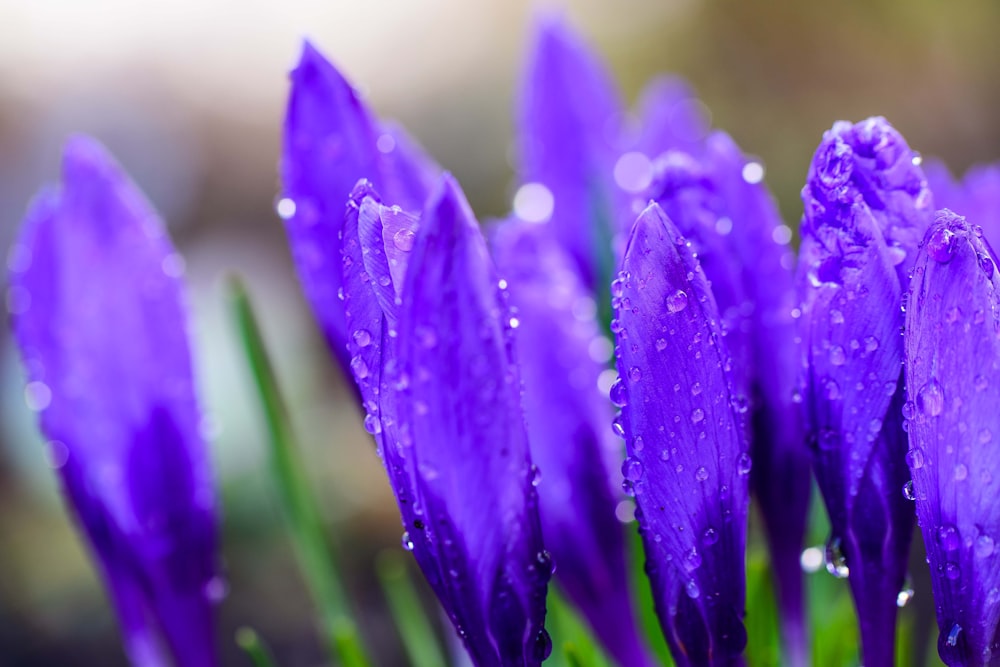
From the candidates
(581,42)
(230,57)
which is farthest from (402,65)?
(581,42)

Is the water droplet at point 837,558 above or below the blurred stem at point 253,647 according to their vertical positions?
below

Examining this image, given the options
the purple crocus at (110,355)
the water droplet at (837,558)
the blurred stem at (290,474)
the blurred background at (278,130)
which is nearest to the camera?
the water droplet at (837,558)

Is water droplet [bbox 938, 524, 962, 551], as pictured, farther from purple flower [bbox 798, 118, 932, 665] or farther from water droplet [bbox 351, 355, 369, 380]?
water droplet [bbox 351, 355, 369, 380]

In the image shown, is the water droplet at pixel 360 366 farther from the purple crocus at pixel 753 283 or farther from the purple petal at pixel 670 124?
the purple petal at pixel 670 124

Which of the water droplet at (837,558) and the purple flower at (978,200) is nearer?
the water droplet at (837,558)

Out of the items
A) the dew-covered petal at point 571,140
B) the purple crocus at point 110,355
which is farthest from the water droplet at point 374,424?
the dew-covered petal at point 571,140

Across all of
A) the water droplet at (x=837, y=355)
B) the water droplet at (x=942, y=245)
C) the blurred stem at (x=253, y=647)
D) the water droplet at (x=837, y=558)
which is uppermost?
the water droplet at (x=942, y=245)
